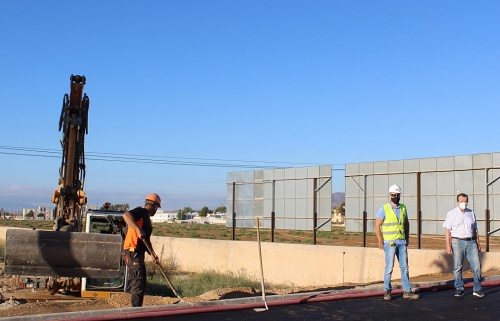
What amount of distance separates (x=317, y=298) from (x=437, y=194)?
1153cm

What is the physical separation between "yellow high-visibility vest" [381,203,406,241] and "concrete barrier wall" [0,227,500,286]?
672 centimetres

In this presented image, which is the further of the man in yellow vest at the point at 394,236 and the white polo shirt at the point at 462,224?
the white polo shirt at the point at 462,224

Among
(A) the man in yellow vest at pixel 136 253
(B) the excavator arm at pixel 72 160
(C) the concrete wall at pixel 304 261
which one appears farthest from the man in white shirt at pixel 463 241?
(B) the excavator arm at pixel 72 160

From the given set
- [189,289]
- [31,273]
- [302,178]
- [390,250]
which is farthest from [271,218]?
[390,250]

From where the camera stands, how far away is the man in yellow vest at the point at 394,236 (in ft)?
36.9

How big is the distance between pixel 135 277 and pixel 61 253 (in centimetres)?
480

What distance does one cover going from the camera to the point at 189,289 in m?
21.7

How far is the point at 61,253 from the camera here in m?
14.1

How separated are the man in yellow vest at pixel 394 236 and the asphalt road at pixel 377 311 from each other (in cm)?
26

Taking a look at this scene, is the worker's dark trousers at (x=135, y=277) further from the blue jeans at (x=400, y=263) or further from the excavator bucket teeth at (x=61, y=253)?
the excavator bucket teeth at (x=61, y=253)

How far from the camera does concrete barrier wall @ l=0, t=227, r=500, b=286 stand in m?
17.9

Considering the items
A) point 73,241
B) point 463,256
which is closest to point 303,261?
point 73,241

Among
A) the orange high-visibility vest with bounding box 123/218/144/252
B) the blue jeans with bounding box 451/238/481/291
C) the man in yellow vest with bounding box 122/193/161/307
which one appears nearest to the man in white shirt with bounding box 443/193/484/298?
the blue jeans with bounding box 451/238/481/291

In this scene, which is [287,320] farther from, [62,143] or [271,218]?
[271,218]
